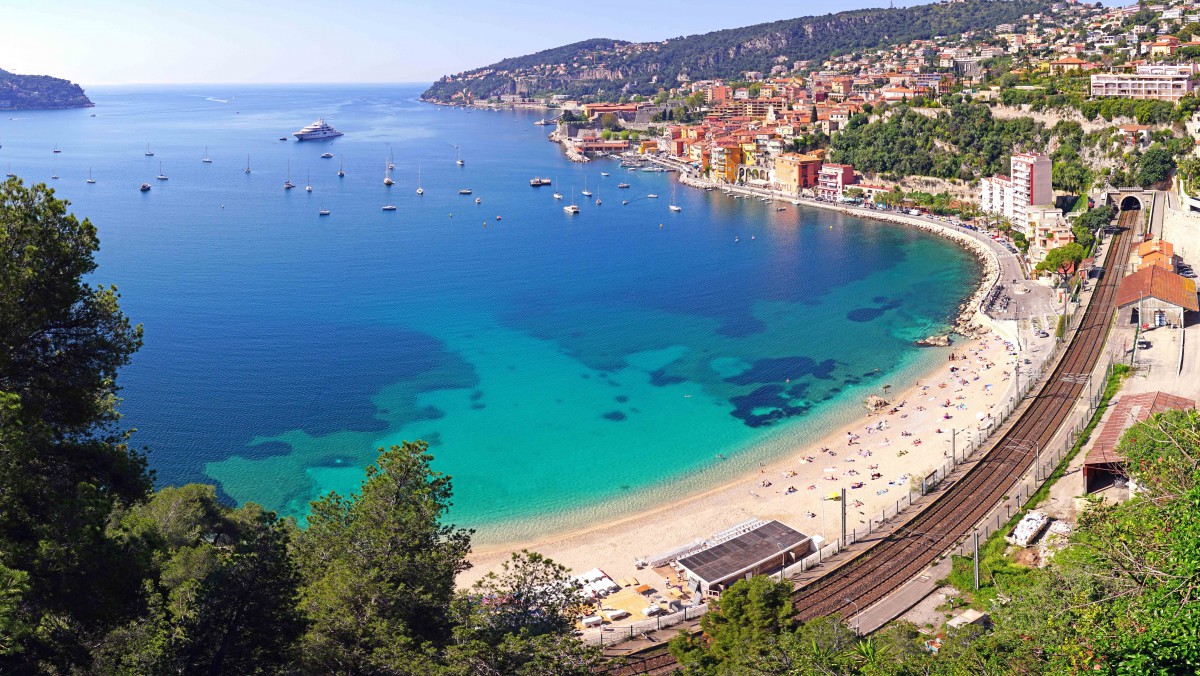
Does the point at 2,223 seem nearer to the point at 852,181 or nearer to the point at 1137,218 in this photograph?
the point at 1137,218

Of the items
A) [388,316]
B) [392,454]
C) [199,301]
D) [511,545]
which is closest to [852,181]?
[388,316]

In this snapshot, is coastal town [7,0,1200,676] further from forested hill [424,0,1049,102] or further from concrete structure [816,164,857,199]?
forested hill [424,0,1049,102]

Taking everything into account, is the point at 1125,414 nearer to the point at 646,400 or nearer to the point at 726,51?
the point at 646,400

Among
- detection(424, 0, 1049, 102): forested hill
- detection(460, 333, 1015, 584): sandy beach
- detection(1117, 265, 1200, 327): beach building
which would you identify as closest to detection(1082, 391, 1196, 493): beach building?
detection(460, 333, 1015, 584): sandy beach

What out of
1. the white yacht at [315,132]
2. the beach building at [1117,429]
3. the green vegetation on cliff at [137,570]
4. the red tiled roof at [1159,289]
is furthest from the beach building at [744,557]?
the white yacht at [315,132]

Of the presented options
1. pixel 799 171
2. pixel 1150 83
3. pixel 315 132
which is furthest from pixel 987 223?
pixel 315 132
